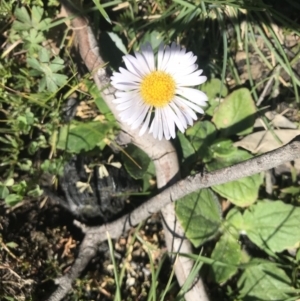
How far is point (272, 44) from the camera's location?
2.33 metres

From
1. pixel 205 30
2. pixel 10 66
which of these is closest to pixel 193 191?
pixel 205 30

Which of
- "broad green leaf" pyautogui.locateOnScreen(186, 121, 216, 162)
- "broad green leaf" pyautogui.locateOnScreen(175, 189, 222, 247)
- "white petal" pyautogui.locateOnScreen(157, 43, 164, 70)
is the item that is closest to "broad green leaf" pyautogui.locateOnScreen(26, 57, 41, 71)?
"white petal" pyautogui.locateOnScreen(157, 43, 164, 70)

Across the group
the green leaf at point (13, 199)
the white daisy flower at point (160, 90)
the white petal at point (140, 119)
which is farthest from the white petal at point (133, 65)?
the green leaf at point (13, 199)

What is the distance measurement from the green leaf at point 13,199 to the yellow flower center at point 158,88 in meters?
0.66

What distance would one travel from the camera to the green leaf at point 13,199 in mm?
2164

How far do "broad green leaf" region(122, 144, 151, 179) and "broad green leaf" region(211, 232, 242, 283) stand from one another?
46 centimetres

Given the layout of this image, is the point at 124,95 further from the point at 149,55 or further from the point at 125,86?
the point at 149,55

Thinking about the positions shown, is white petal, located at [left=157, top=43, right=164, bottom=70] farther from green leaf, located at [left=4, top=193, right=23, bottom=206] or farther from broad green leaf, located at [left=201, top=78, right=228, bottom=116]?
green leaf, located at [left=4, top=193, right=23, bottom=206]

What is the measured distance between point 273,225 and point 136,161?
653mm

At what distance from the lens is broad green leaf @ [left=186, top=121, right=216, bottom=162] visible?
2.31 meters

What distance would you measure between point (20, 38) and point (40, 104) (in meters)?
0.30

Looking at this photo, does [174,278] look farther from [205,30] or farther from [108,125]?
[205,30]

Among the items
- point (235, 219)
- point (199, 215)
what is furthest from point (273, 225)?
point (199, 215)

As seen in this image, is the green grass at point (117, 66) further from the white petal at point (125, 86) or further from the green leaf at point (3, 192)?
the white petal at point (125, 86)
